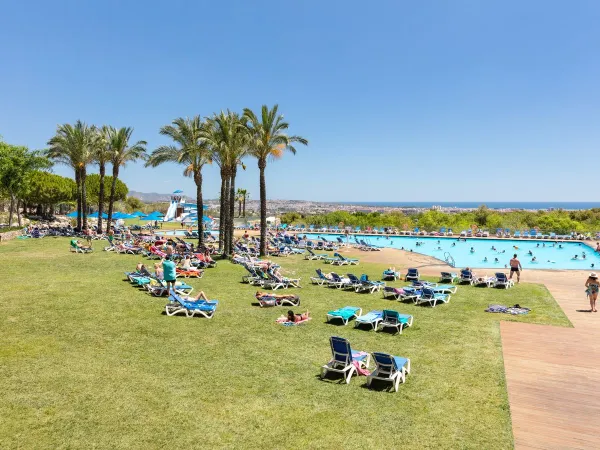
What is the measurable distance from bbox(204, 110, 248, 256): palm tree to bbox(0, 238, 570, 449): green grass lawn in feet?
38.5

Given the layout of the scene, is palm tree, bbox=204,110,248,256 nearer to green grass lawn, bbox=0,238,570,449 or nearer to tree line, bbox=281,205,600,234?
green grass lawn, bbox=0,238,570,449

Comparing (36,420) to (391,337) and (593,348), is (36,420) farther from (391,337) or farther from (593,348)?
(593,348)

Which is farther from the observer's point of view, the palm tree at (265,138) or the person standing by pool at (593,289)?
the palm tree at (265,138)

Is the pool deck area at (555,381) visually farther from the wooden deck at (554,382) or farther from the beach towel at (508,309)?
the beach towel at (508,309)

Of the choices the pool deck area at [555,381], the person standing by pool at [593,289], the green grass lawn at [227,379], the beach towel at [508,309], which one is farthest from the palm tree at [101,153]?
the person standing by pool at [593,289]

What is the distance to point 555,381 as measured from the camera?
8.08 m

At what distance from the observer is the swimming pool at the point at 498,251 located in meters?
31.6

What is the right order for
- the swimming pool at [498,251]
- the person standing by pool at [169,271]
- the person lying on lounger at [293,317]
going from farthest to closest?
1. the swimming pool at [498,251]
2. the person standing by pool at [169,271]
3. the person lying on lounger at [293,317]

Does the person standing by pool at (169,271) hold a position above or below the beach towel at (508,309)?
above

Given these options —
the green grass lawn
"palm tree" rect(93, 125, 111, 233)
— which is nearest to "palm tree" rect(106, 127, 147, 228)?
"palm tree" rect(93, 125, 111, 233)

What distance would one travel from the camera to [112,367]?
26.4 feet

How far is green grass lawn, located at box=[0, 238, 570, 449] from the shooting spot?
5879 millimetres

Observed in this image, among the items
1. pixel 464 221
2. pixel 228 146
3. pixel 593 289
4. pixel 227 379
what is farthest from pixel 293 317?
pixel 464 221

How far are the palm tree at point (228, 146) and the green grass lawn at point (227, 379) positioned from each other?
11738mm
